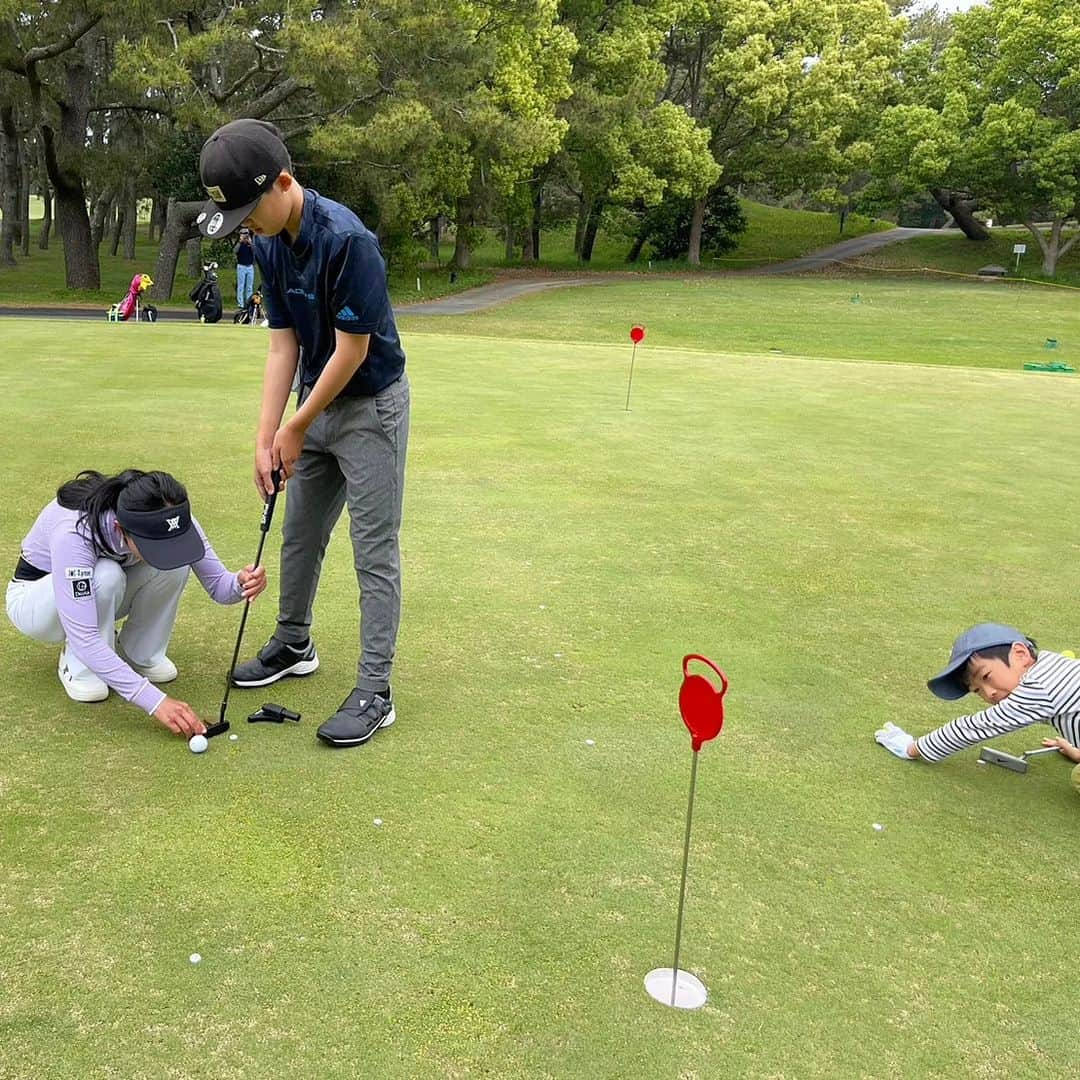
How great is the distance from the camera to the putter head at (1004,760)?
11.5 feet

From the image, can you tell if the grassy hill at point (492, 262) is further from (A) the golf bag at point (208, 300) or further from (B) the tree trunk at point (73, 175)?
(A) the golf bag at point (208, 300)

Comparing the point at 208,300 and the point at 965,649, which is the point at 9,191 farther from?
the point at 965,649

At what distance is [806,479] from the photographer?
293 inches

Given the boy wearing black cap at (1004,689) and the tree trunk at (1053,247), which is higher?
the tree trunk at (1053,247)

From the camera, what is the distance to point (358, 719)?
3346 mm

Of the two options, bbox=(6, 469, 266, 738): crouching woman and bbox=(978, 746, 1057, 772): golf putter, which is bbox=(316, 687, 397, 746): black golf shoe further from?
bbox=(978, 746, 1057, 772): golf putter

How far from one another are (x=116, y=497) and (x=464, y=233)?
3456cm

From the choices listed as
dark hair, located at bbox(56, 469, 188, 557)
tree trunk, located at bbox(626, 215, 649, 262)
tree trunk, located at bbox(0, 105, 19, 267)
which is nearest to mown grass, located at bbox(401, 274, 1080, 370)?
tree trunk, located at bbox(626, 215, 649, 262)

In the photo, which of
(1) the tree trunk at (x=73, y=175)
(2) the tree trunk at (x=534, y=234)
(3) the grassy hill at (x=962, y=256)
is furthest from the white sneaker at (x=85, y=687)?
(3) the grassy hill at (x=962, y=256)

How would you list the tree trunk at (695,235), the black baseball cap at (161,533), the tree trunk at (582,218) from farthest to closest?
the tree trunk at (582,218) → the tree trunk at (695,235) → the black baseball cap at (161,533)

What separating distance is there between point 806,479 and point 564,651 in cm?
389

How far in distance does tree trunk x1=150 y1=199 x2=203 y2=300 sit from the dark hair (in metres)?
25.8

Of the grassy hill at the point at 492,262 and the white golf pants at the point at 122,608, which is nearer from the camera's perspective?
the white golf pants at the point at 122,608

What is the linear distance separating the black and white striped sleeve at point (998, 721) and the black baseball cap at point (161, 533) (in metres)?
2.55
